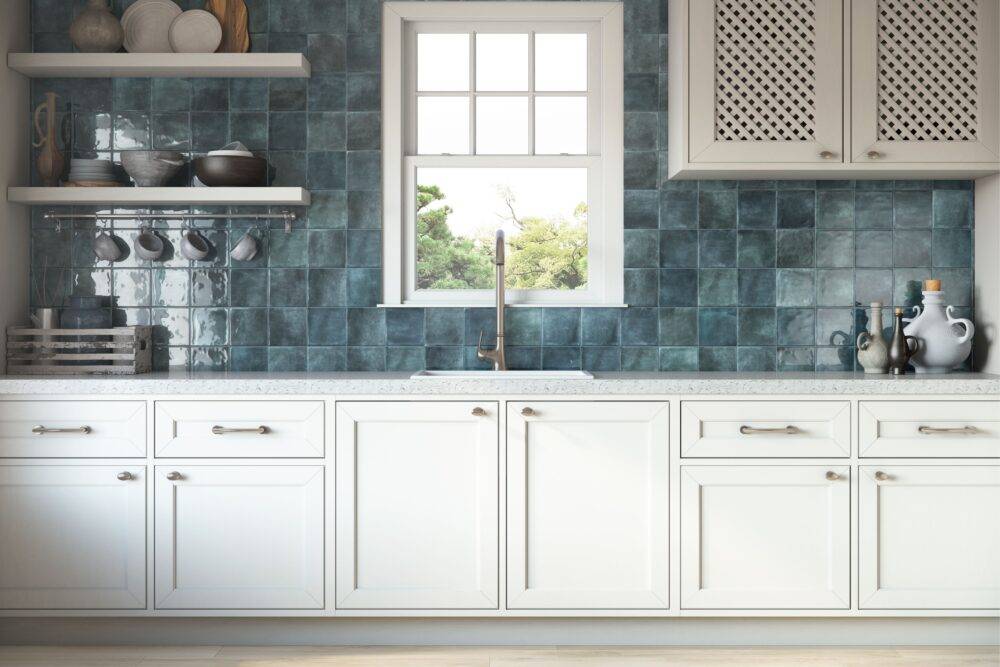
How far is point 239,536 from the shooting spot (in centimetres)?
275

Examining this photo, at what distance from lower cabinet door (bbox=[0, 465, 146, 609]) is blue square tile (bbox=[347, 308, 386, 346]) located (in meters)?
0.90

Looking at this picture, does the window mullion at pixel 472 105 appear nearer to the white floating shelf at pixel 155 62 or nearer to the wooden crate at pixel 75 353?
the white floating shelf at pixel 155 62

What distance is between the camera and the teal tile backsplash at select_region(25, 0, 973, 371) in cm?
325

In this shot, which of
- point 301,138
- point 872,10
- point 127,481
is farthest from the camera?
point 301,138

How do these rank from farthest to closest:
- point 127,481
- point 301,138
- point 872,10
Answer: point 301,138 < point 872,10 < point 127,481

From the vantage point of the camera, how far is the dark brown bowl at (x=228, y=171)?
10.0 feet

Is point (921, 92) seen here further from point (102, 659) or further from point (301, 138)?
point (102, 659)

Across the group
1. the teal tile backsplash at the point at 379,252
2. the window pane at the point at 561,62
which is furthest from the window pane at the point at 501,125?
the teal tile backsplash at the point at 379,252

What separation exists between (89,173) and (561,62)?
1.78m

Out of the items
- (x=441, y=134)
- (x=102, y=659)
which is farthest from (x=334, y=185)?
(x=102, y=659)

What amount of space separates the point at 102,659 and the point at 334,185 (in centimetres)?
179

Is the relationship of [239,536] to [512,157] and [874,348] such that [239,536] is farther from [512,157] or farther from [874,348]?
[874,348]

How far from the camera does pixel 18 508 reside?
2756 millimetres

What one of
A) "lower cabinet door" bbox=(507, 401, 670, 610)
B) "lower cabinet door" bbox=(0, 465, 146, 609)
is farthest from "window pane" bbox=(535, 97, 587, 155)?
"lower cabinet door" bbox=(0, 465, 146, 609)
